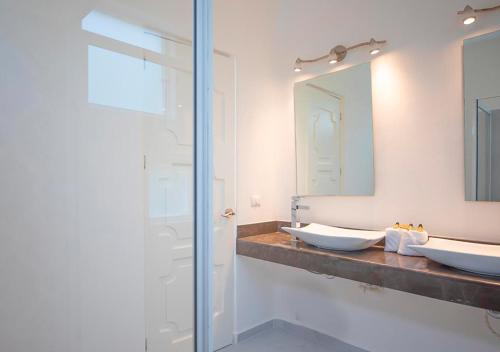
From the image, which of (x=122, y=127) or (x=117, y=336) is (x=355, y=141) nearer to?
(x=122, y=127)

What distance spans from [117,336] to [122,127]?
895mm

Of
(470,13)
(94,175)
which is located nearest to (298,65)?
(470,13)

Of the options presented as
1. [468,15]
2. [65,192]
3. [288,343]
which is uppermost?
[468,15]

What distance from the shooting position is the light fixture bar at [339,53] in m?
2.02

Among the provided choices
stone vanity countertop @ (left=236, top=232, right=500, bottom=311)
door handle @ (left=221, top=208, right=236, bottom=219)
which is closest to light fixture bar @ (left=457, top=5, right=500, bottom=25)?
stone vanity countertop @ (left=236, top=232, right=500, bottom=311)

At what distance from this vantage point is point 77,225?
1240 mm

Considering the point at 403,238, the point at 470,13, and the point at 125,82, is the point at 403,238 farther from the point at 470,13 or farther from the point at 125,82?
the point at 125,82

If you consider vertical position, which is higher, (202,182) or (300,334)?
(202,182)

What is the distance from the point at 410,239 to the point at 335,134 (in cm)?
90

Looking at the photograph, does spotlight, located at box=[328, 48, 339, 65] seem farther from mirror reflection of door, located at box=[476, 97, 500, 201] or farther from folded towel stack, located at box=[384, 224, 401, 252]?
folded towel stack, located at box=[384, 224, 401, 252]

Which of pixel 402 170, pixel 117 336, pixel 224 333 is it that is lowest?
pixel 224 333

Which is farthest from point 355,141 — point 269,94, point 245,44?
point 245,44

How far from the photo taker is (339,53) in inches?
87.0

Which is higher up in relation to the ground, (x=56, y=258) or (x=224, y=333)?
(x=56, y=258)
